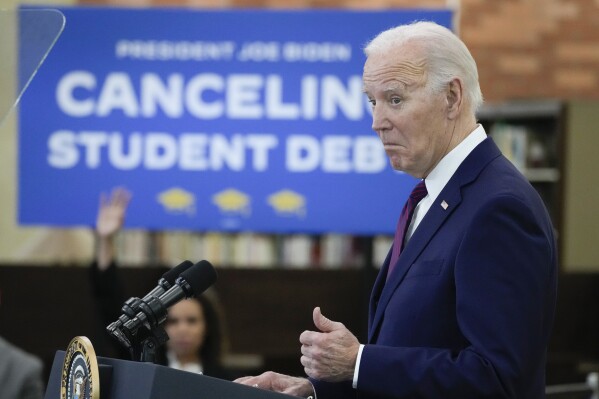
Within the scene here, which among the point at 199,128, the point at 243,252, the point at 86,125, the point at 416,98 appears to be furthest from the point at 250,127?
the point at 416,98

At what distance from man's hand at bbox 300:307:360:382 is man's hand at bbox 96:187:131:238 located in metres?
2.65

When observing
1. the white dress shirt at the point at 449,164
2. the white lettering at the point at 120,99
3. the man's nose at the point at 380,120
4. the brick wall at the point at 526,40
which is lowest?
the white dress shirt at the point at 449,164

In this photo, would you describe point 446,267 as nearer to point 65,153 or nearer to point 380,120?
point 380,120

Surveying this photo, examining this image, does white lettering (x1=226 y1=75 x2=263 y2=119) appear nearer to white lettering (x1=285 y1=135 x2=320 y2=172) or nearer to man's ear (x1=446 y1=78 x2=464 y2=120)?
white lettering (x1=285 y1=135 x2=320 y2=172)

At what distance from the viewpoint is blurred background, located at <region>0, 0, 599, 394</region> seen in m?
5.25

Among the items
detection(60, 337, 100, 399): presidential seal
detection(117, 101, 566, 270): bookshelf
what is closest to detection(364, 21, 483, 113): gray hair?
detection(60, 337, 100, 399): presidential seal

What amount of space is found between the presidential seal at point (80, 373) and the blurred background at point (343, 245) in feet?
9.78

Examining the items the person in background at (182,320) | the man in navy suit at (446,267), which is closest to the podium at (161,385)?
the man in navy suit at (446,267)

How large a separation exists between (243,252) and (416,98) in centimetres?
512

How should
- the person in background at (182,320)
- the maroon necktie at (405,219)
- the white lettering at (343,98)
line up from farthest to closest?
the white lettering at (343,98), the person in background at (182,320), the maroon necktie at (405,219)

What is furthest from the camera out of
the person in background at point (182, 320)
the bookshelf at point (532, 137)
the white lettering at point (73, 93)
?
the bookshelf at point (532, 137)

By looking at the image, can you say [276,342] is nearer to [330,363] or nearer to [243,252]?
[243,252]

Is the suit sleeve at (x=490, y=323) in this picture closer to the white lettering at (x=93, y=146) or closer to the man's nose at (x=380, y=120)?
the man's nose at (x=380, y=120)

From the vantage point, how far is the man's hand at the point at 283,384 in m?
1.87
